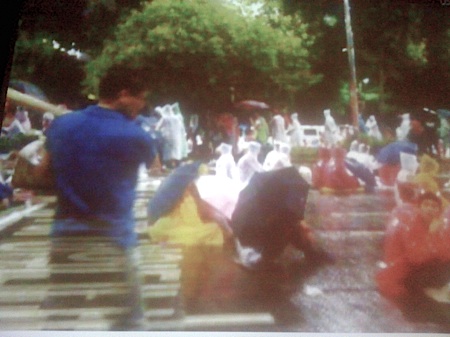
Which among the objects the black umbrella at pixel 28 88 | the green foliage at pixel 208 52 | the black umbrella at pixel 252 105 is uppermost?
the green foliage at pixel 208 52

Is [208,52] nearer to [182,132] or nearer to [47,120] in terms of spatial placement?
[182,132]

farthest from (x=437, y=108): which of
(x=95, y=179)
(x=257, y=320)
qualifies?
(x=95, y=179)

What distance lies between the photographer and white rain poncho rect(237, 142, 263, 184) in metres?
2.42

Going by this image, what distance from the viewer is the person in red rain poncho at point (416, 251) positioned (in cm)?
236

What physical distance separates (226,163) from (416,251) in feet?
2.65

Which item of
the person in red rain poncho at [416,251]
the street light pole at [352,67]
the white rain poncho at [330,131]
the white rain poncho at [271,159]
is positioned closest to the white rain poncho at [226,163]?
the white rain poncho at [271,159]

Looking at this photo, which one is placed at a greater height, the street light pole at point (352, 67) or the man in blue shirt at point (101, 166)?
the street light pole at point (352, 67)

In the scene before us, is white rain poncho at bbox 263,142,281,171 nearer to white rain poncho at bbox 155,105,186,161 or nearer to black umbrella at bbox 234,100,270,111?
black umbrella at bbox 234,100,270,111

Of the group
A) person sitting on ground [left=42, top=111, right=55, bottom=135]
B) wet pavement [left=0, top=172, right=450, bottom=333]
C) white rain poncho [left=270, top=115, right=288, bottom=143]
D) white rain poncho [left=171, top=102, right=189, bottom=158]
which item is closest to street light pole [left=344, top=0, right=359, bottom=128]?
white rain poncho [left=270, top=115, right=288, bottom=143]

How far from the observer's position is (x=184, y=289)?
2.30 metres

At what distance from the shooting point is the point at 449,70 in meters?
2.55

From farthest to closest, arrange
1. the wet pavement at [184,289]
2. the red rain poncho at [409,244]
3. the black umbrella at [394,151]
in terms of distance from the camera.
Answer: the black umbrella at [394,151]
the red rain poncho at [409,244]
the wet pavement at [184,289]

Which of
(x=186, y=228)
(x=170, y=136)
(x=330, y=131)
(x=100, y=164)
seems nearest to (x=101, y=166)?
(x=100, y=164)

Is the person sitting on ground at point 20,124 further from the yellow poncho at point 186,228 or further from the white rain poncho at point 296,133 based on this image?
A: the white rain poncho at point 296,133
